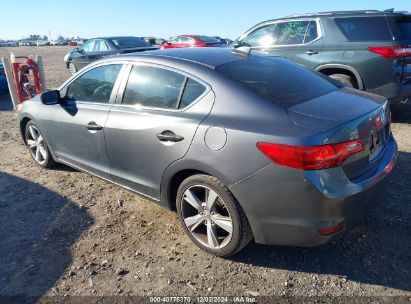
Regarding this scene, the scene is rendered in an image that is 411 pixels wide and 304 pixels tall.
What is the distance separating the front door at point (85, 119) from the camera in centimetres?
367

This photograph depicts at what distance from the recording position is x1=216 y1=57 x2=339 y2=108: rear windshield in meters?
2.81

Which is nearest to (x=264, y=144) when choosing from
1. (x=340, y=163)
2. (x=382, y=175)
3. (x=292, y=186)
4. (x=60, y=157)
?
(x=292, y=186)

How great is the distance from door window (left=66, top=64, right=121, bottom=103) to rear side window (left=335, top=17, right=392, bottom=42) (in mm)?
4476

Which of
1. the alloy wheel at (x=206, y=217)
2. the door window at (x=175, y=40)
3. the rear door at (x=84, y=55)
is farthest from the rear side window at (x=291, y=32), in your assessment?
the door window at (x=175, y=40)

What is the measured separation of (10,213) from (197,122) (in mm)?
2534

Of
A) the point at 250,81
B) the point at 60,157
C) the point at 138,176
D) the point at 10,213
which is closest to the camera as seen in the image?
the point at 250,81

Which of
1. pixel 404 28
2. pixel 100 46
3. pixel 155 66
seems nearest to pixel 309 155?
pixel 155 66

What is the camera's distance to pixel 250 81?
9.62 feet

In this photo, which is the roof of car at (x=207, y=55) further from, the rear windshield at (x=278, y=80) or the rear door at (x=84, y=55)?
the rear door at (x=84, y=55)

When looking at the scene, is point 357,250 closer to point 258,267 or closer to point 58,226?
point 258,267

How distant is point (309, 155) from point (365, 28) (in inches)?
191

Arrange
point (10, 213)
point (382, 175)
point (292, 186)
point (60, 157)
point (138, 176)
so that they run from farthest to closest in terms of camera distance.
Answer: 1. point (60, 157)
2. point (10, 213)
3. point (138, 176)
4. point (382, 175)
5. point (292, 186)

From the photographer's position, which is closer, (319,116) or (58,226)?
(319,116)

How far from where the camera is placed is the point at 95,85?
3.89 m
